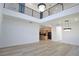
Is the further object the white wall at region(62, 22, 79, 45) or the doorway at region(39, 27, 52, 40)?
the doorway at region(39, 27, 52, 40)

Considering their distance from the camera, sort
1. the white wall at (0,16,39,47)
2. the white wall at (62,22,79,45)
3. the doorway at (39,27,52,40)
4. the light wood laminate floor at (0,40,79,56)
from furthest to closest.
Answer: the doorway at (39,27,52,40) → the white wall at (62,22,79,45) → the white wall at (0,16,39,47) → the light wood laminate floor at (0,40,79,56)

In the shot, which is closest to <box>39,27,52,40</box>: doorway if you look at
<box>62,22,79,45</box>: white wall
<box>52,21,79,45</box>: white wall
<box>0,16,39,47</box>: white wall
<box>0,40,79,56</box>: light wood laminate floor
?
<box>0,16,39,47</box>: white wall

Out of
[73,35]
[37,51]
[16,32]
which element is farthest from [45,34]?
[37,51]

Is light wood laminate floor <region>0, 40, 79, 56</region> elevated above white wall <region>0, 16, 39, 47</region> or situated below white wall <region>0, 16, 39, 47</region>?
below

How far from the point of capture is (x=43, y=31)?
1545 cm

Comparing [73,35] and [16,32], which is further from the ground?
[16,32]

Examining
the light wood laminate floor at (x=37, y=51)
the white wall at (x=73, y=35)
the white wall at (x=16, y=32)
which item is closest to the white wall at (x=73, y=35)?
the white wall at (x=73, y=35)

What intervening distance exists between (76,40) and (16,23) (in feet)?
19.3

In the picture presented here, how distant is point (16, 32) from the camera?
7863 mm

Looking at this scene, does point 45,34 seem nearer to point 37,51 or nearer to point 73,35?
point 73,35

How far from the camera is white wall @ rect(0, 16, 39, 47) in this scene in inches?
268

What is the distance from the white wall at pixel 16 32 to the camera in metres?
6.80

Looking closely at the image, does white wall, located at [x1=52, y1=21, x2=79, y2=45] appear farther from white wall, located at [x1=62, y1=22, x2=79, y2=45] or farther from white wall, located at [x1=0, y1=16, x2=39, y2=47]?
white wall, located at [x1=0, y1=16, x2=39, y2=47]

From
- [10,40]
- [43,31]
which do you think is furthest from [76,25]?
[43,31]
